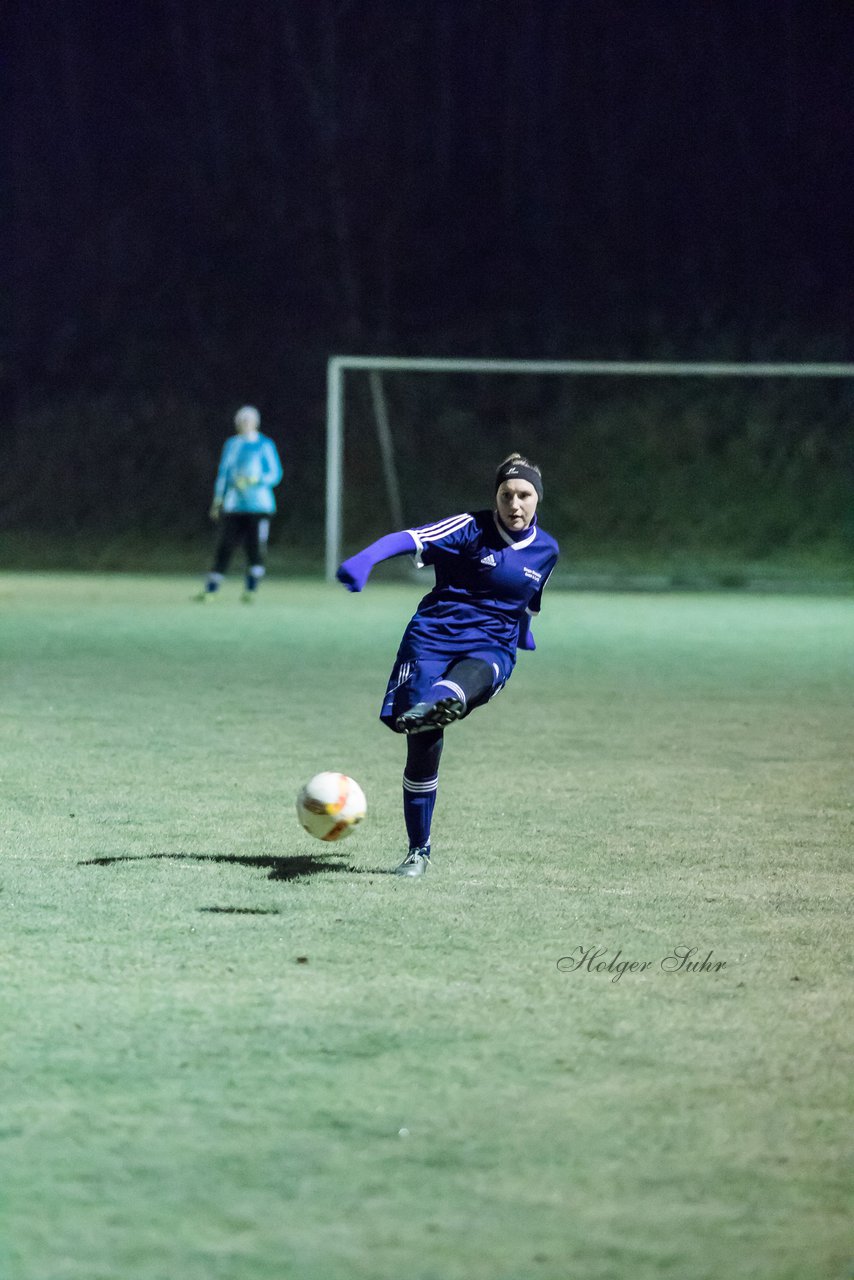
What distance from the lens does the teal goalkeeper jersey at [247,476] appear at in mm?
17531

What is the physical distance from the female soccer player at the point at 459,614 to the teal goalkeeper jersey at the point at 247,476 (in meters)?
11.5

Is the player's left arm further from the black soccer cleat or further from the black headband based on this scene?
the black soccer cleat

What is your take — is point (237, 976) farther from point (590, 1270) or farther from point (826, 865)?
point (826, 865)

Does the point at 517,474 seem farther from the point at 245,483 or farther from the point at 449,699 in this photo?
the point at 245,483

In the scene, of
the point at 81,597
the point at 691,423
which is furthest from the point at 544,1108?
the point at 691,423

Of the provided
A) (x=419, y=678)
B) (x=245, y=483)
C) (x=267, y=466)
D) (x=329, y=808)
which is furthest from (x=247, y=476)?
(x=329, y=808)

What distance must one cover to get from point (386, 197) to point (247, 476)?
21038mm

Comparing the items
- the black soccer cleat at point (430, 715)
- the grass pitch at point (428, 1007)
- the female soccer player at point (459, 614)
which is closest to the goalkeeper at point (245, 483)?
the grass pitch at point (428, 1007)

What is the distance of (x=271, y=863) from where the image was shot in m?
5.96

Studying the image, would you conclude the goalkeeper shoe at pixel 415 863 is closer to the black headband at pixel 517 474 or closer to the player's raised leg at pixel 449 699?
the player's raised leg at pixel 449 699

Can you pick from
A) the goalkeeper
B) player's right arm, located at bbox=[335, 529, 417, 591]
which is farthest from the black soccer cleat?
the goalkeeper

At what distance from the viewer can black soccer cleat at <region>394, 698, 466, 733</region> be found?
5.58 meters

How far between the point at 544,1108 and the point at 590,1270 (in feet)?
2.45
